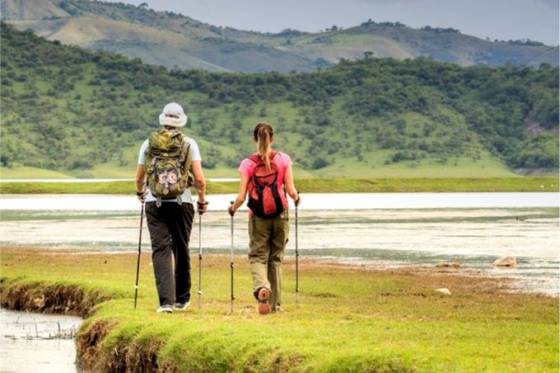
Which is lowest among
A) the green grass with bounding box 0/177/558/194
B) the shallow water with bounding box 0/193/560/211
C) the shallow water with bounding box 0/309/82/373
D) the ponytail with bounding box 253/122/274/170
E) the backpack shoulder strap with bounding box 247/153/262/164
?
the shallow water with bounding box 0/309/82/373

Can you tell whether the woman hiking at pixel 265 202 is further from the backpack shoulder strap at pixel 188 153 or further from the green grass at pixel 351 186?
the green grass at pixel 351 186

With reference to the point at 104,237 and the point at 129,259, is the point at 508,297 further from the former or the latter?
the point at 104,237

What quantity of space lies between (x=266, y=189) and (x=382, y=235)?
138 feet

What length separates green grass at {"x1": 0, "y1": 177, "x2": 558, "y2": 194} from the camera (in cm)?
15525

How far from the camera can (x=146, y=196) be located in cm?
2181

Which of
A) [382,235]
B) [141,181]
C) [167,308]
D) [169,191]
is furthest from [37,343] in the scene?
[382,235]

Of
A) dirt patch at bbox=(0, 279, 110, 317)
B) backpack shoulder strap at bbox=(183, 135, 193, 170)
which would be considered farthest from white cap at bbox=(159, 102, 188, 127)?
dirt patch at bbox=(0, 279, 110, 317)

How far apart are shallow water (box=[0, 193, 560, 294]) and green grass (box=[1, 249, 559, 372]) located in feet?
18.3

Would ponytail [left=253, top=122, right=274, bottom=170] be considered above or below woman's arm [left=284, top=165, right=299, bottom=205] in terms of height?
above

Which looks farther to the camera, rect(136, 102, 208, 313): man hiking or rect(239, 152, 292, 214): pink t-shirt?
rect(239, 152, 292, 214): pink t-shirt

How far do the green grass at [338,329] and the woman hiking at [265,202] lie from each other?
78cm

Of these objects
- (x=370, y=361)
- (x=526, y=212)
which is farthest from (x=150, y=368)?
(x=526, y=212)

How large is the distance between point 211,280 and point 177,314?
1003 centimetres

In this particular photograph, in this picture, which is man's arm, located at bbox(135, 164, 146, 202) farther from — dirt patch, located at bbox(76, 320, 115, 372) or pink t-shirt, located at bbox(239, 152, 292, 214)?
dirt patch, located at bbox(76, 320, 115, 372)
